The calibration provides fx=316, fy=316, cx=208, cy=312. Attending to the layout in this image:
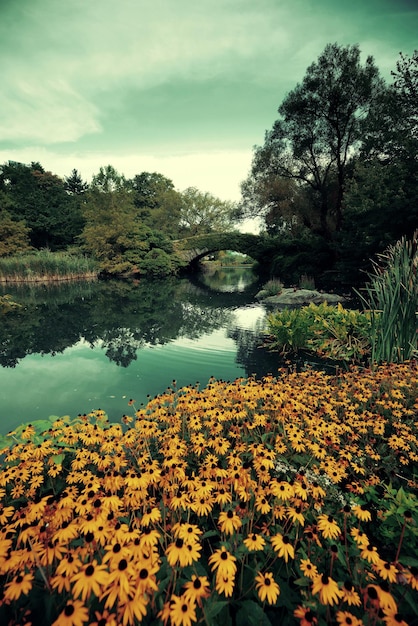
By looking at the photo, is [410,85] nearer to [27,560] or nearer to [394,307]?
[394,307]

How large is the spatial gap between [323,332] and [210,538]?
22.8 feet

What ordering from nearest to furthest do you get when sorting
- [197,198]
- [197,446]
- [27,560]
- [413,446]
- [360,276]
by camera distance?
[27,560] → [197,446] → [413,446] → [360,276] → [197,198]

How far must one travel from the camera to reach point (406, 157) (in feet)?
55.4

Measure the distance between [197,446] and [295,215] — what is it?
29.9m

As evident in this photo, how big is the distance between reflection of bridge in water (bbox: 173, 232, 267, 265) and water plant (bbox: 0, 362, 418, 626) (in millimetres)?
33513

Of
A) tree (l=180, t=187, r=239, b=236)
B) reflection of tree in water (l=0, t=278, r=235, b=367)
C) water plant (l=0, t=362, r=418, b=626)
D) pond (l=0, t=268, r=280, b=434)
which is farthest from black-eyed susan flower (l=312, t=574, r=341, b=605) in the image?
tree (l=180, t=187, r=239, b=236)

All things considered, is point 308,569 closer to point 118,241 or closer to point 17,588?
point 17,588

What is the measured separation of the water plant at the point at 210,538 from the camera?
1346 mm

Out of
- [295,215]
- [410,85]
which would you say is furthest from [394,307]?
[295,215]

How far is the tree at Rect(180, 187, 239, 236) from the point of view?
57.4 metres

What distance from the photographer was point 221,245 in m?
37.8

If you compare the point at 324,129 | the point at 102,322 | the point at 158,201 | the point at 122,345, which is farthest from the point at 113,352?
the point at 158,201

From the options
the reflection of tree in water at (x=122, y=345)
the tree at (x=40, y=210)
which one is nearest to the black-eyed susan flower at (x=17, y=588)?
the reflection of tree in water at (x=122, y=345)

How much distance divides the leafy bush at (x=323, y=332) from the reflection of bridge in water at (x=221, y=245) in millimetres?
27737
